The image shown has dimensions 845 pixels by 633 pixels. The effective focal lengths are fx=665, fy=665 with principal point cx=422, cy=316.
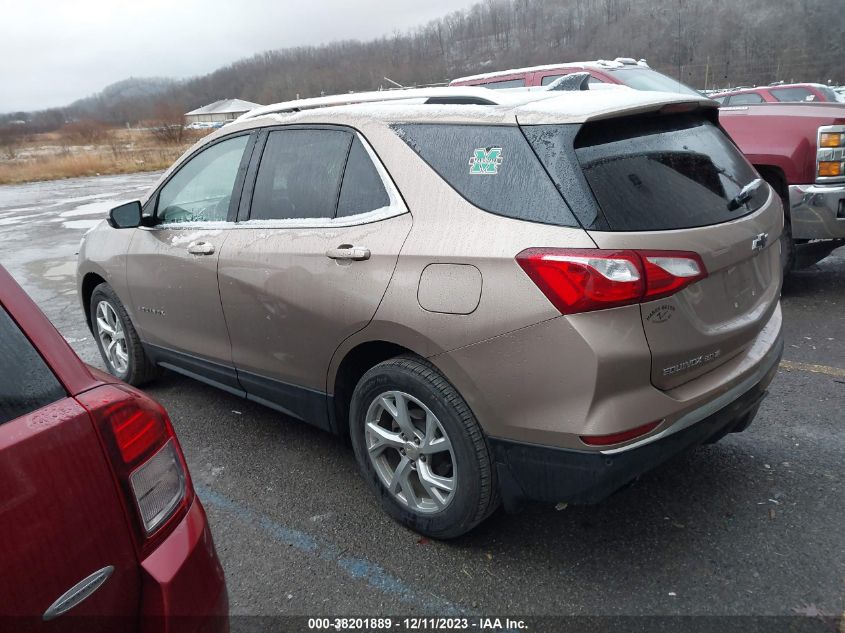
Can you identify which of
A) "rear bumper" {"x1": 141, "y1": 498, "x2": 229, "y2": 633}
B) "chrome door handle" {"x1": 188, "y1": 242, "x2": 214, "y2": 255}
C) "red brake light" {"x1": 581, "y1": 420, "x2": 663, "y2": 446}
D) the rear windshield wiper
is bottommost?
"red brake light" {"x1": 581, "y1": 420, "x2": 663, "y2": 446}

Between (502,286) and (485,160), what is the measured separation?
52 centimetres

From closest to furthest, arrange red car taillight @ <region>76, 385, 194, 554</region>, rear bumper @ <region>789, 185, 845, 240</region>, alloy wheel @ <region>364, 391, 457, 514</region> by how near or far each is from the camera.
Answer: red car taillight @ <region>76, 385, 194, 554</region> → alloy wheel @ <region>364, 391, 457, 514</region> → rear bumper @ <region>789, 185, 845, 240</region>

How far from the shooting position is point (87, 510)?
143 cm

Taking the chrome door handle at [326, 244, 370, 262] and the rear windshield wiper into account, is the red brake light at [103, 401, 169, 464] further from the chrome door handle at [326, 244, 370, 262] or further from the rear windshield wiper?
the rear windshield wiper

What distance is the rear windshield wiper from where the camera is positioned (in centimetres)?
263

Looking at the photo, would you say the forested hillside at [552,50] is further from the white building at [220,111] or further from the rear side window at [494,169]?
the rear side window at [494,169]

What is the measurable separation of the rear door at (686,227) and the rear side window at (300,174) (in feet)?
3.90

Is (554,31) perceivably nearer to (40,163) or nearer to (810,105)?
(40,163)

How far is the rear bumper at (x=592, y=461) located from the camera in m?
2.23

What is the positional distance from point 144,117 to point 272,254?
7097 cm

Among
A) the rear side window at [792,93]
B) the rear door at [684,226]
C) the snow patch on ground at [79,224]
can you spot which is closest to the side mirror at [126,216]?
the rear door at [684,226]

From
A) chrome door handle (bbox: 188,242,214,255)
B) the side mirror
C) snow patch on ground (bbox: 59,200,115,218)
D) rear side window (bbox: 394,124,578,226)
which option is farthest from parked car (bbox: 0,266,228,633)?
snow patch on ground (bbox: 59,200,115,218)

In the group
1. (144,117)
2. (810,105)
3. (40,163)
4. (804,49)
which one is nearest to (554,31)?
(804,49)

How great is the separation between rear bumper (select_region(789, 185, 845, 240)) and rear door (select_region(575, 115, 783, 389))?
2749 mm
